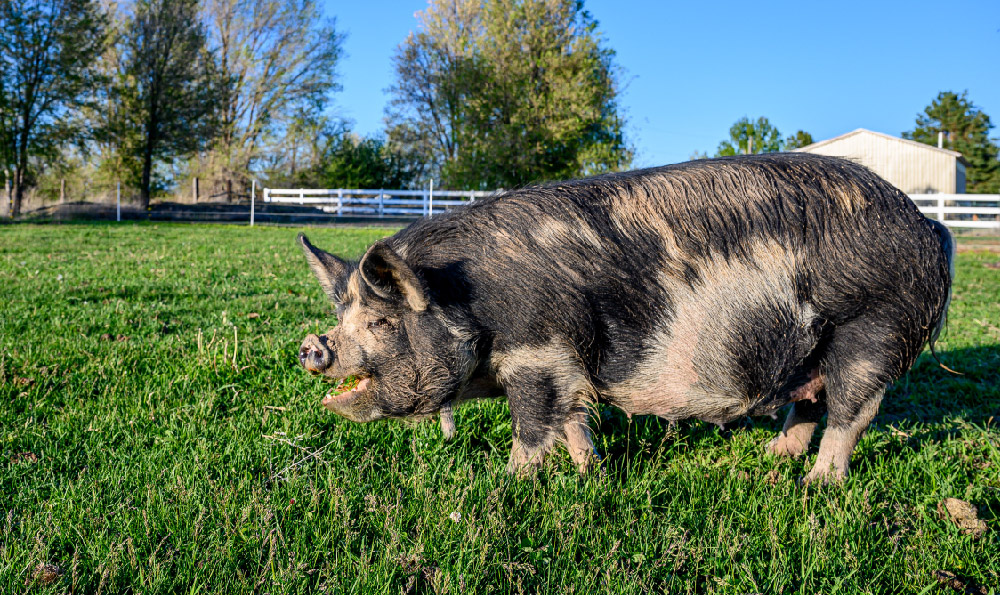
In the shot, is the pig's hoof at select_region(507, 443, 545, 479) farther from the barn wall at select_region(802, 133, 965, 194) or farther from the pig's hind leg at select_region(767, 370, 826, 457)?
the barn wall at select_region(802, 133, 965, 194)

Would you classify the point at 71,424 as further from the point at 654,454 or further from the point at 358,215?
the point at 358,215

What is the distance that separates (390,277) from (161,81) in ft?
113

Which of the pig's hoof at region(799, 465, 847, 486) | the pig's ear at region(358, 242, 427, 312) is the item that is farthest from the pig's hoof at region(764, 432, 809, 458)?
the pig's ear at region(358, 242, 427, 312)

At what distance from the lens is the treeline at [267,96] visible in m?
28.9

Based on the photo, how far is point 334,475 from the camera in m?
3.10

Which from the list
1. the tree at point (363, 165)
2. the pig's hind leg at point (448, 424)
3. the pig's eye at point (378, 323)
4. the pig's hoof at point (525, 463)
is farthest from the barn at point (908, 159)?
the pig's eye at point (378, 323)

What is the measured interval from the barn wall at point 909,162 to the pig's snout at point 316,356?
124 feet

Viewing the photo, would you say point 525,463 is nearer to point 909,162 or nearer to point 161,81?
point 161,81

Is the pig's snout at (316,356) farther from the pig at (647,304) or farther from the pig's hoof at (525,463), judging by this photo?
the pig's hoof at (525,463)

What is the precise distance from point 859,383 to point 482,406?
197cm

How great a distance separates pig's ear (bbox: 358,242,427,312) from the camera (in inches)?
113

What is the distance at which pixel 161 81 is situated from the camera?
32469 millimetres

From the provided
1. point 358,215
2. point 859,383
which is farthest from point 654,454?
point 358,215

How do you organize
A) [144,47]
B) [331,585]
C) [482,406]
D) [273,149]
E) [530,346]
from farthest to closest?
1. [273,149]
2. [144,47]
3. [482,406]
4. [530,346]
5. [331,585]
